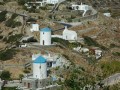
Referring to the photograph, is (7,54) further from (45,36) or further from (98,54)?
(98,54)

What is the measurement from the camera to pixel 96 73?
44.5 m

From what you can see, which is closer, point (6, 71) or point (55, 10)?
point (6, 71)

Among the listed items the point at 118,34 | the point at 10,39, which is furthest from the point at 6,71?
the point at 118,34

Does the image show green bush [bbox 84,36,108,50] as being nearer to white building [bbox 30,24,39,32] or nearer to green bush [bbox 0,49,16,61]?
white building [bbox 30,24,39,32]

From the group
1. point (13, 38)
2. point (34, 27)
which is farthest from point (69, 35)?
point (13, 38)

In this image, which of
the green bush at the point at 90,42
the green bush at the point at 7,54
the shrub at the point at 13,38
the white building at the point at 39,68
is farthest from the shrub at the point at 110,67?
the shrub at the point at 13,38

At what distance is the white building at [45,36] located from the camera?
48.5 meters

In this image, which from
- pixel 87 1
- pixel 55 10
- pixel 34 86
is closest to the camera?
pixel 34 86

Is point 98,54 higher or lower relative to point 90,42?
higher

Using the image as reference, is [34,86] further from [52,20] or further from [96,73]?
[52,20]

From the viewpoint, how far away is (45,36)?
48938 millimetres

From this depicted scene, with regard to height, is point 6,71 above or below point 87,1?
above

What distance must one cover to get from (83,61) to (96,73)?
13.8 feet

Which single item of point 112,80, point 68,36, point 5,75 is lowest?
point 68,36
